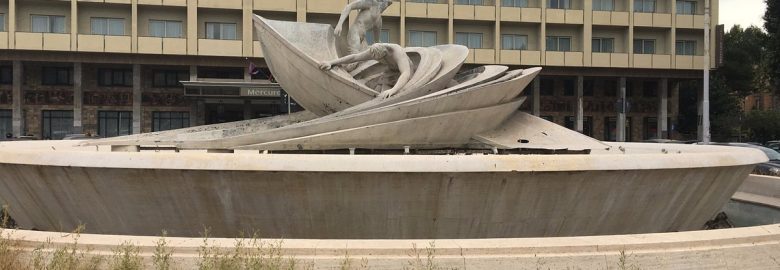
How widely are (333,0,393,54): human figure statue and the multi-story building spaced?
808 inches

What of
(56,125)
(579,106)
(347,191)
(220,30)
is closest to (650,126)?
(579,106)

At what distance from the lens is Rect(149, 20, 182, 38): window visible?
40.1 metres

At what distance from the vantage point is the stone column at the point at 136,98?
40.9 metres

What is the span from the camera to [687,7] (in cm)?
4831

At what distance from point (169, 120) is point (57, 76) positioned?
838 cm

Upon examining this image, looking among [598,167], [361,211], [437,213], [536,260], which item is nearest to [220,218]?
[361,211]

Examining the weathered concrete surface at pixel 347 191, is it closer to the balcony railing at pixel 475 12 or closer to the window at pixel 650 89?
the balcony railing at pixel 475 12

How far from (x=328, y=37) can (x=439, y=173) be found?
631cm

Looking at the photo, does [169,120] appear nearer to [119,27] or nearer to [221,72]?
[221,72]

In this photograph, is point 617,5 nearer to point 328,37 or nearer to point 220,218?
point 328,37

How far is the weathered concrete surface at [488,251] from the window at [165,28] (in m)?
37.8

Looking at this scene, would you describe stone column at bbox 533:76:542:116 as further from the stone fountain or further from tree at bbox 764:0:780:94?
the stone fountain

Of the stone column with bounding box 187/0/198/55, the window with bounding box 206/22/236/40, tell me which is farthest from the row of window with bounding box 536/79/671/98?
the stone column with bounding box 187/0/198/55

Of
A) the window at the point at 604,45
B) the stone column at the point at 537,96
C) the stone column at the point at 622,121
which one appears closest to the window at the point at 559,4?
the window at the point at 604,45
